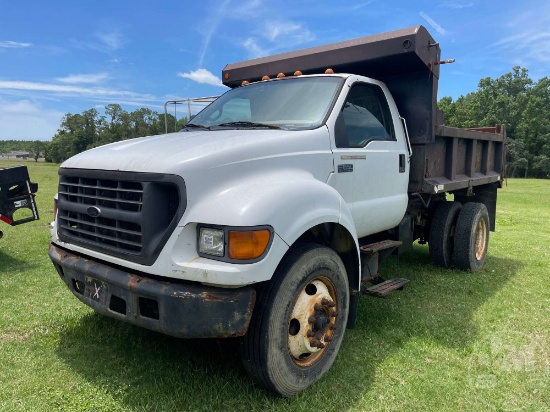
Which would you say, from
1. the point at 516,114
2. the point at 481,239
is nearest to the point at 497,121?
the point at 516,114

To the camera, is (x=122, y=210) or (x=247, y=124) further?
(x=247, y=124)

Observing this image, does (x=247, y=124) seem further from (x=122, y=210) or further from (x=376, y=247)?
(x=376, y=247)

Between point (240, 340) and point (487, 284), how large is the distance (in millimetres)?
4176

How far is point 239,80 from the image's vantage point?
5652 mm

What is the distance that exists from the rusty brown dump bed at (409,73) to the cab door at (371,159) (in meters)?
0.36

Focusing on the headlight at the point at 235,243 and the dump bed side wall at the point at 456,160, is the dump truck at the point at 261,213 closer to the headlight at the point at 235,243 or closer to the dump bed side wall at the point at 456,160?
the headlight at the point at 235,243

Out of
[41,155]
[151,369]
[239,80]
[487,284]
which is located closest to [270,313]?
[151,369]

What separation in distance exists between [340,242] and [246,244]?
119 cm

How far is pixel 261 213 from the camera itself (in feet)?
8.25

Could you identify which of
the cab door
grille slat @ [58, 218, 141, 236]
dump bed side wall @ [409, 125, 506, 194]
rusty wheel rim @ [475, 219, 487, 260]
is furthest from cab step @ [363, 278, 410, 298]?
rusty wheel rim @ [475, 219, 487, 260]

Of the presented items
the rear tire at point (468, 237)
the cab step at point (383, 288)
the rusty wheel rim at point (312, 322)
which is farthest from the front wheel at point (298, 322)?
the rear tire at point (468, 237)

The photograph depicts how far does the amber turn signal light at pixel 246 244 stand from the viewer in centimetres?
244

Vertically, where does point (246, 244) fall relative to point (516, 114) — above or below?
below

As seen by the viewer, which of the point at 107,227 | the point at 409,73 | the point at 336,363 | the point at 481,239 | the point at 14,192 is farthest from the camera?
the point at 481,239
